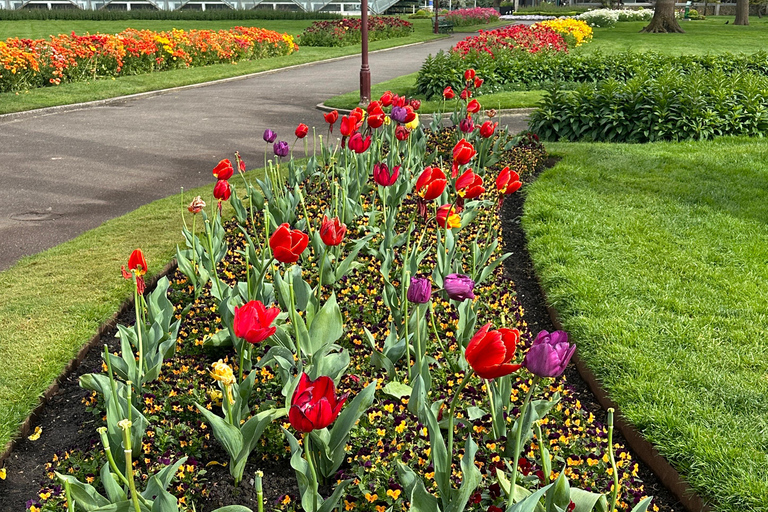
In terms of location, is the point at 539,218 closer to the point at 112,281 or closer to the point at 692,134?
the point at 112,281

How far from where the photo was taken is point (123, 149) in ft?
32.0

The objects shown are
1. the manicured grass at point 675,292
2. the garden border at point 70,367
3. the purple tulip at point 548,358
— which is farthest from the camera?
the garden border at point 70,367

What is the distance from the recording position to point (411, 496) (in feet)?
7.14

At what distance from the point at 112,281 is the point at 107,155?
499cm

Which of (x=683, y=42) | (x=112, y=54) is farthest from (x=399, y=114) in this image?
(x=683, y=42)

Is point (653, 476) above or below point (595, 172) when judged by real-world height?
below

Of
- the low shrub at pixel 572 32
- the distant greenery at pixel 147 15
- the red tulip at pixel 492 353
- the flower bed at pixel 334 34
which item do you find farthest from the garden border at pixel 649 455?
the distant greenery at pixel 147 15

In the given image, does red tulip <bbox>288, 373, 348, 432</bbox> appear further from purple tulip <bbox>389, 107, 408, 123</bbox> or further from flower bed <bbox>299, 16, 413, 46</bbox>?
flower bed <bbox>299, 16, 413, 46</bbox>

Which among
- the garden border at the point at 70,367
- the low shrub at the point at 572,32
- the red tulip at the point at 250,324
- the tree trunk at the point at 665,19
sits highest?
the tree trunk at the point at 665,19

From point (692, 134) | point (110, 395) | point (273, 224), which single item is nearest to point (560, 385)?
point (110, 395)

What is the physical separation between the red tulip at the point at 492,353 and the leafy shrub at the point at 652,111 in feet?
27.6

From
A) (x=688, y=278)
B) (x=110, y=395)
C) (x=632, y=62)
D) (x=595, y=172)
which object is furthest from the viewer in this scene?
(x=632, y=62)

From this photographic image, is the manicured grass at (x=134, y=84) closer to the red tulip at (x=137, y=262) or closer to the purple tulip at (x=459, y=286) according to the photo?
the red tulip at (x=137, y=262)

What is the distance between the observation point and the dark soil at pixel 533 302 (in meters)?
2.96
